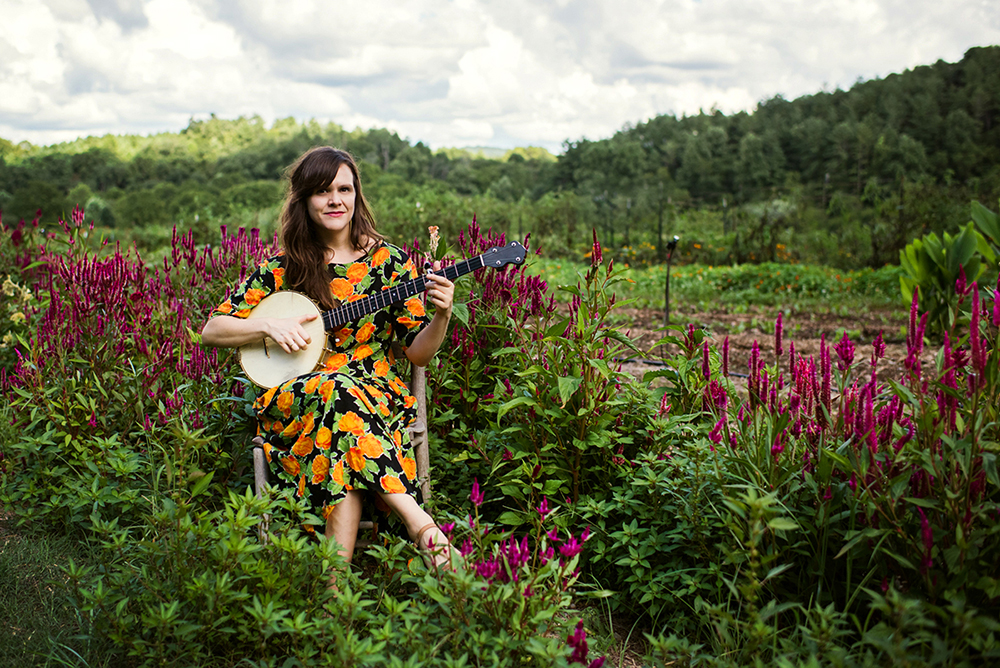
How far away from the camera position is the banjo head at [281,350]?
7.73 ft

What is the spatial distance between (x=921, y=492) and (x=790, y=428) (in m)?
0.37

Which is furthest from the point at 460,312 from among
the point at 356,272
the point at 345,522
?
the point at 345,522

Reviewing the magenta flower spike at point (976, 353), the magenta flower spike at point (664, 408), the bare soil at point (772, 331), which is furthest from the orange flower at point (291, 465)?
the bare soil at point (772, 331)

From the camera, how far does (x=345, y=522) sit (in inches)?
83.2

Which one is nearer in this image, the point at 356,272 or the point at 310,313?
the point at 310,313

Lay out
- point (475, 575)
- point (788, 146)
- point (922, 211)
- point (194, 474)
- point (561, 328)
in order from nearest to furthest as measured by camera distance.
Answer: point (475, 575) < point (194, 474) < point (561, 328) < point (922, 211) < point (788, 146)

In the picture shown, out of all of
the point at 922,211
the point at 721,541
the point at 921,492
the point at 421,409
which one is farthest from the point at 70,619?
the point at 922,211

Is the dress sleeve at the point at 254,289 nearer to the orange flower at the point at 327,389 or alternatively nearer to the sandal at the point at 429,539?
the orange flower at the point at 327,389

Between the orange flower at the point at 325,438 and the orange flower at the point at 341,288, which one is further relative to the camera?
the orange flower at the point at 341,288

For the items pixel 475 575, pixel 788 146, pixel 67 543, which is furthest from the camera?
pixel 788 146

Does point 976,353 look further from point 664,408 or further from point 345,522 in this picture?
point 345,522

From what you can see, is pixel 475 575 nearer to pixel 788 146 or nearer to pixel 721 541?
pixel 721 541

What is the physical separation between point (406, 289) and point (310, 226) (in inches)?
21.0

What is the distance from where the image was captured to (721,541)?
2002 millimetres
